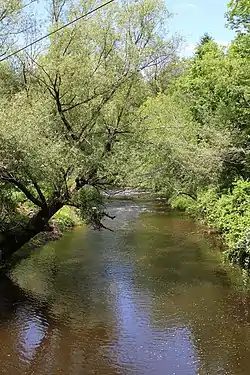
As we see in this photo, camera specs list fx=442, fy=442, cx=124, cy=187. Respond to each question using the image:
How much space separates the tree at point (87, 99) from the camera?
49.3ft

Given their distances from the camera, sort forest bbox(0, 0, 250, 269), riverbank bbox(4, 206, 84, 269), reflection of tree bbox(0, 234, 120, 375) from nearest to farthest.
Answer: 1. reflection of tree bbox(0, 234, 120, 375)
2. forest bbox(0, 0, 250, 269)
3. riverbank bbox(4, 206, 84, 269)

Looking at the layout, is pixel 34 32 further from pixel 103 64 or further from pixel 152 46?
pixel 152 46

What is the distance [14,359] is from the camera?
32.0ft

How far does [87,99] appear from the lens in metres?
15.9

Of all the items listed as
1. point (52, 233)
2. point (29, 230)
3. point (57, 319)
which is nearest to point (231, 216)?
point (52, 233)

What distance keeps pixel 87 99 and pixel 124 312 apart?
7631 mm

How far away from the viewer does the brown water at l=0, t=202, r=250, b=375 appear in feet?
31.8

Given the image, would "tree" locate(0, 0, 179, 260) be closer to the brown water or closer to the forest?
the forest

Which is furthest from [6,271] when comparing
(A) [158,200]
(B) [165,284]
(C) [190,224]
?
(A) [158,200]

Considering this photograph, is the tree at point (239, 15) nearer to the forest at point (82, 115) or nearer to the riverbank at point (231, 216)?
the forest at point (82, 115)

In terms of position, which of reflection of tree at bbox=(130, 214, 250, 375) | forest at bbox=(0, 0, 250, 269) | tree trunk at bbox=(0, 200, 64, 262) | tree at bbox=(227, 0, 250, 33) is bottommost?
reflection of tree at bbox=(130, 214, 250, 375)

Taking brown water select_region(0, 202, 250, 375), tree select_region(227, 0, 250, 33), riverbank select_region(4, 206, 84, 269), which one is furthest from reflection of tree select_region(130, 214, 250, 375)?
tree select_region(227, 0, 250, 33)

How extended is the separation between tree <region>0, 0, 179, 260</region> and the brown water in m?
2.37

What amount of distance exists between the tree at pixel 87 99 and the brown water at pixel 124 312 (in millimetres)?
2369
